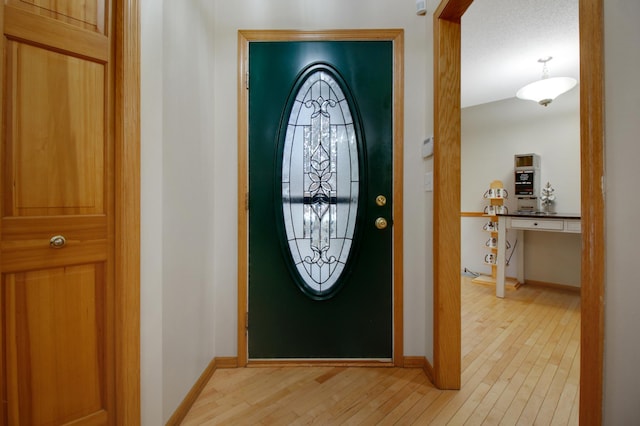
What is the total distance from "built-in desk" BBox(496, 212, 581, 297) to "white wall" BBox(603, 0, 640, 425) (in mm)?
2667

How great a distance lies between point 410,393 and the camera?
1.43m

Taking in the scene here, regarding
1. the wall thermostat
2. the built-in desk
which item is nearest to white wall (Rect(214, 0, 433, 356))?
the wall thermostat

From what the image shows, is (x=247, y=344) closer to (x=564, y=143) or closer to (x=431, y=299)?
(x=431, y=299)

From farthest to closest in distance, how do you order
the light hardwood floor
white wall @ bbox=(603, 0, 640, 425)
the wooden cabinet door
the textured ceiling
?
the textured ceiling → the light hardwood floor → the wooden cabinet door → white wall @ bbox=(603, 0, 640, 425)

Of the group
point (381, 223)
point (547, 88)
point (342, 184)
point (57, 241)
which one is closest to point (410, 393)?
point (381, 223)

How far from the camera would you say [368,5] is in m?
1.67

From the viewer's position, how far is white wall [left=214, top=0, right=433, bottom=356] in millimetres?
1667

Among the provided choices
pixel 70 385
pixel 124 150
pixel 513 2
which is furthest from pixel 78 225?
pixel 513 2

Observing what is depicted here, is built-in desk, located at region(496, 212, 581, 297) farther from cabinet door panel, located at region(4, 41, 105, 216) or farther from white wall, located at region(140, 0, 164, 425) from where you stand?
cabinet door panel, located at region(4, 41, 105, 216)

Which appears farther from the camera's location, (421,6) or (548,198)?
(548,198)

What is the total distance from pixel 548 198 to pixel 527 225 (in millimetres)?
817

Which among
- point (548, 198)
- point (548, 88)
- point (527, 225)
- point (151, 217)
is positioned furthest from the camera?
point (548, 198)

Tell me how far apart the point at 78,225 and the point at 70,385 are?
622 millimetres

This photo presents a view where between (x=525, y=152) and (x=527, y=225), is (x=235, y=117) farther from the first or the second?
(x=525, y=152)
